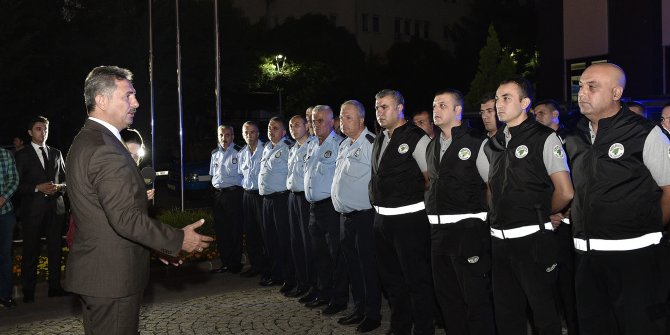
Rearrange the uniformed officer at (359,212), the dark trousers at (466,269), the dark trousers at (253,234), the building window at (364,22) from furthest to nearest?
1. the building window at (364,22)
2. the dark trousers at (253,234)
3. the uniformed officer at (359,212)
4. the dark trousers at (466,269)

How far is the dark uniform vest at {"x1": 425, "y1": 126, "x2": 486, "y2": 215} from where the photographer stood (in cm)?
585

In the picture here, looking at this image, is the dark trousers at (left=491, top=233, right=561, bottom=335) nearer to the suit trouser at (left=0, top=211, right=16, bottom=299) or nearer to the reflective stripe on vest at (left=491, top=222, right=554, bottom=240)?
the reflective stripe on vest at (left=491, top=222, right=554, bottom=240)

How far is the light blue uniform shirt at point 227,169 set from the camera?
10.3m

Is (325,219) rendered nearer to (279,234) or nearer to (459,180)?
(279,234)

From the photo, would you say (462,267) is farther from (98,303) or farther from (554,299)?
(98,303)

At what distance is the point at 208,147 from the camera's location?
22125 mm

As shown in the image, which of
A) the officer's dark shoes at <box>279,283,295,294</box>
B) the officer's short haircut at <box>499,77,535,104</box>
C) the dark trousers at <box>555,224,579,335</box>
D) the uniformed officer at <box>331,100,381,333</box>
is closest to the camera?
the officer's short haircut at <box>499,77,535,104</box>

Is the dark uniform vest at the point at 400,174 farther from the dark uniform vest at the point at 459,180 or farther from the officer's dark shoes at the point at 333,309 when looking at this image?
the officer's dark shoes at the point at 333,309

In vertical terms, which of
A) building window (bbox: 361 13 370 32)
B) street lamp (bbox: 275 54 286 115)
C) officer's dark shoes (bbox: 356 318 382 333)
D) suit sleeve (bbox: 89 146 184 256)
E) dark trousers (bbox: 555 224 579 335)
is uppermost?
building window (bbox: 361 13 370 32)

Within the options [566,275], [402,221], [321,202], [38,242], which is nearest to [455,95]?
[402,221]

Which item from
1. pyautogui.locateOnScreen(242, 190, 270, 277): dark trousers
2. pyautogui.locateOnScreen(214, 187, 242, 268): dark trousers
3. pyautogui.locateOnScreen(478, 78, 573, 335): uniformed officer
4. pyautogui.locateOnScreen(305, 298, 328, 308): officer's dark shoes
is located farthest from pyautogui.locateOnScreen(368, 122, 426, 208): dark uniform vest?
pyautogui.locateOnScreen(214, 187, 242, 268): dark trousers

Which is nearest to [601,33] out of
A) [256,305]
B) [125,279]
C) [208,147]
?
[208,147]

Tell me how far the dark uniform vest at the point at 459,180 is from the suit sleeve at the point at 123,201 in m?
2.50

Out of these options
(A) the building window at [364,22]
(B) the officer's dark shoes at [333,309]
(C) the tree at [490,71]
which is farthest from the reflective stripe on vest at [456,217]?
(A) the building window at [364,22]
